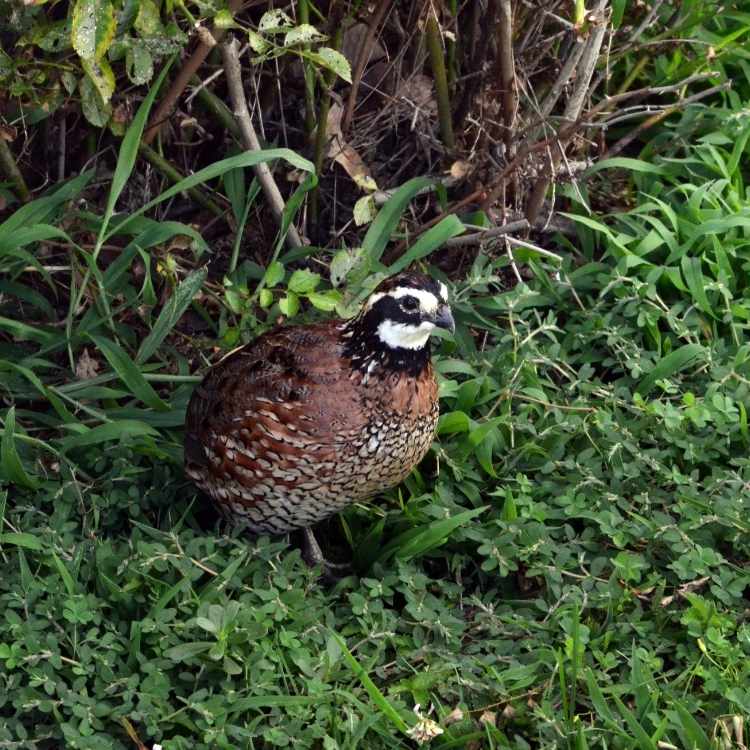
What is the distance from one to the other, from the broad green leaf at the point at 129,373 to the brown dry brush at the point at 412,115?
2.48 feet

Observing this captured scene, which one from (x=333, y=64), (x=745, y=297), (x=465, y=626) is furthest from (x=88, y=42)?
(x=745, y=297)

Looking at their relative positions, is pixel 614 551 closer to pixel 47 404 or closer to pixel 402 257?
pixel 402 257

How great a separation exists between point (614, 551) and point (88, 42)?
2225 millimetres

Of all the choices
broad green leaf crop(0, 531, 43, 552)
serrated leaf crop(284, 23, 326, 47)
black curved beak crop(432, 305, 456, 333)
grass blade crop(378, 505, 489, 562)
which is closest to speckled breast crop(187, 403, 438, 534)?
grass blade crop(378, 505, 489, 562)

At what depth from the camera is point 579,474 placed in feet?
14.8

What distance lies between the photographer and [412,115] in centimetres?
537

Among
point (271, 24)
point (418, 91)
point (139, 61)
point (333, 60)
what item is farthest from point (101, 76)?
point (418, 91)

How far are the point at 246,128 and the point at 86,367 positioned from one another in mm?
1040

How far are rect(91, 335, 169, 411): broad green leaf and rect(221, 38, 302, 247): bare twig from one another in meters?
0.86

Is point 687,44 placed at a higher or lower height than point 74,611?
higher

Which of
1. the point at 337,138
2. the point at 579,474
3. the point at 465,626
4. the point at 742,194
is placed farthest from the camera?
the point at 742,194

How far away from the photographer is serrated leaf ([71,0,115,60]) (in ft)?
12.4

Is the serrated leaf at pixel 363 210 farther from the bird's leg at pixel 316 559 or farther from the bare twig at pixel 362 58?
the bird's leg at pixel 316 559

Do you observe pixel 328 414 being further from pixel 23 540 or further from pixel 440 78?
pixel 440 78
